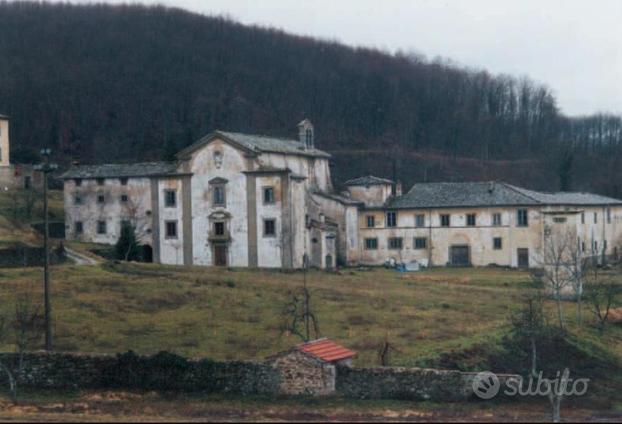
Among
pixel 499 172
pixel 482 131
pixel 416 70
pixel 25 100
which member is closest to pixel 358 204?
pixel 499 172

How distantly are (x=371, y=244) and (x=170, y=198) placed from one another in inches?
550

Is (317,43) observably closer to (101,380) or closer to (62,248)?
(62,248)

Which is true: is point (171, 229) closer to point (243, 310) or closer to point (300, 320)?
point (243, 310)

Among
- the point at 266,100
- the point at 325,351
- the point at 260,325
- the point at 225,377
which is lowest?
the point at 225,377

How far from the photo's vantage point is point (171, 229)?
61188mm

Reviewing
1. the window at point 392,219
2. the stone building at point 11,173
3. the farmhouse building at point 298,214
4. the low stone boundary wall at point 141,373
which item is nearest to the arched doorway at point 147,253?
the farmhouse building at point 298,214

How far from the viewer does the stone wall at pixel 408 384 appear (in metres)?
24.6

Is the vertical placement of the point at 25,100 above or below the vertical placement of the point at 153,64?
below

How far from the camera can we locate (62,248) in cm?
5206

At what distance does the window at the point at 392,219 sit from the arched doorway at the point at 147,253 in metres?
15.7

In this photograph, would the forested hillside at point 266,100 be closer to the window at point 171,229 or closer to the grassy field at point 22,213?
the grassy field at point 22,213

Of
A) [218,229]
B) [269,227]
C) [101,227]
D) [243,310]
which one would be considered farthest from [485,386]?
[101,227]

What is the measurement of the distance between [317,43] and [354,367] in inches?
6204

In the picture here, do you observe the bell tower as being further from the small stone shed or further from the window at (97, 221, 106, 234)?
the small stone shed
